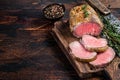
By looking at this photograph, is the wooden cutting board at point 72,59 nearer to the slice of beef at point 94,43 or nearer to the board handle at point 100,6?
the slice of beef at point 94,43

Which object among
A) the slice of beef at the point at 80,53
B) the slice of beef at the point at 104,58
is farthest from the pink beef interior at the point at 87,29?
the slice of beef at the point at 104,58

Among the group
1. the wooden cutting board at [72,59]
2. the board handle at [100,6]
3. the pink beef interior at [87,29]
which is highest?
the board handle at [100,6]

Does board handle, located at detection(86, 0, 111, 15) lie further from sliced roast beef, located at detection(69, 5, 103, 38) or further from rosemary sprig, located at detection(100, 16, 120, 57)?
sliced roast beef, located at detection(69, 5, 103, 38)

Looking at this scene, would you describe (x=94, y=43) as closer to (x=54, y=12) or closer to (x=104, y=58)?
(x=104, y=58)

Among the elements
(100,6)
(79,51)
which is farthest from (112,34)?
(100,6)

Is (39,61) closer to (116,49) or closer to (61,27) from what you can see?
(61,27)

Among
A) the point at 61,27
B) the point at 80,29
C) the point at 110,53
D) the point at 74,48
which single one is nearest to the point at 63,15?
the point at 61,27
